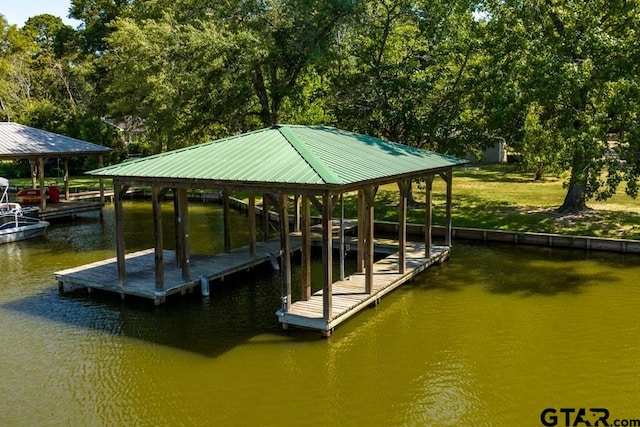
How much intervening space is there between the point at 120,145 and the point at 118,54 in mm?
6809

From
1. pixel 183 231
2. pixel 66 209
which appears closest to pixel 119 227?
pixel 183 231

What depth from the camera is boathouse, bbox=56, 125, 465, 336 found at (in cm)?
1218

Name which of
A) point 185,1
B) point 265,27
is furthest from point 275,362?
point 185,1

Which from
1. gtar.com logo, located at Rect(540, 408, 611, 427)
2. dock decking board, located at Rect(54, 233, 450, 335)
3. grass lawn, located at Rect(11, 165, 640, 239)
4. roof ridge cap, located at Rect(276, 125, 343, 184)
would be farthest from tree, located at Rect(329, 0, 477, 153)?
gtar.com logo, located at Rect(540, 408, 611, 427)

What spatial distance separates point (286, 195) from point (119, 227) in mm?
4699

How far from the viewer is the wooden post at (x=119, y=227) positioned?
14336mm

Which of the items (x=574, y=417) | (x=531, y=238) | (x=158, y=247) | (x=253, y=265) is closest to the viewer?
(x=574, y=417)

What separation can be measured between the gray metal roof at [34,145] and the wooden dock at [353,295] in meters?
18.3

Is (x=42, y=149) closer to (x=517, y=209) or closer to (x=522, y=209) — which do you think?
(x=517, y=209)

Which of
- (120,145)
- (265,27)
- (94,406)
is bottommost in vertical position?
(94,406)

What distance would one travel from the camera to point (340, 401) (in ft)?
31.0

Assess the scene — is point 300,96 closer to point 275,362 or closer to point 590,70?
point 590,70

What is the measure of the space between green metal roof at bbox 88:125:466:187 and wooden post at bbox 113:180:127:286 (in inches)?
17.4

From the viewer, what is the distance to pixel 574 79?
65.1 ft
